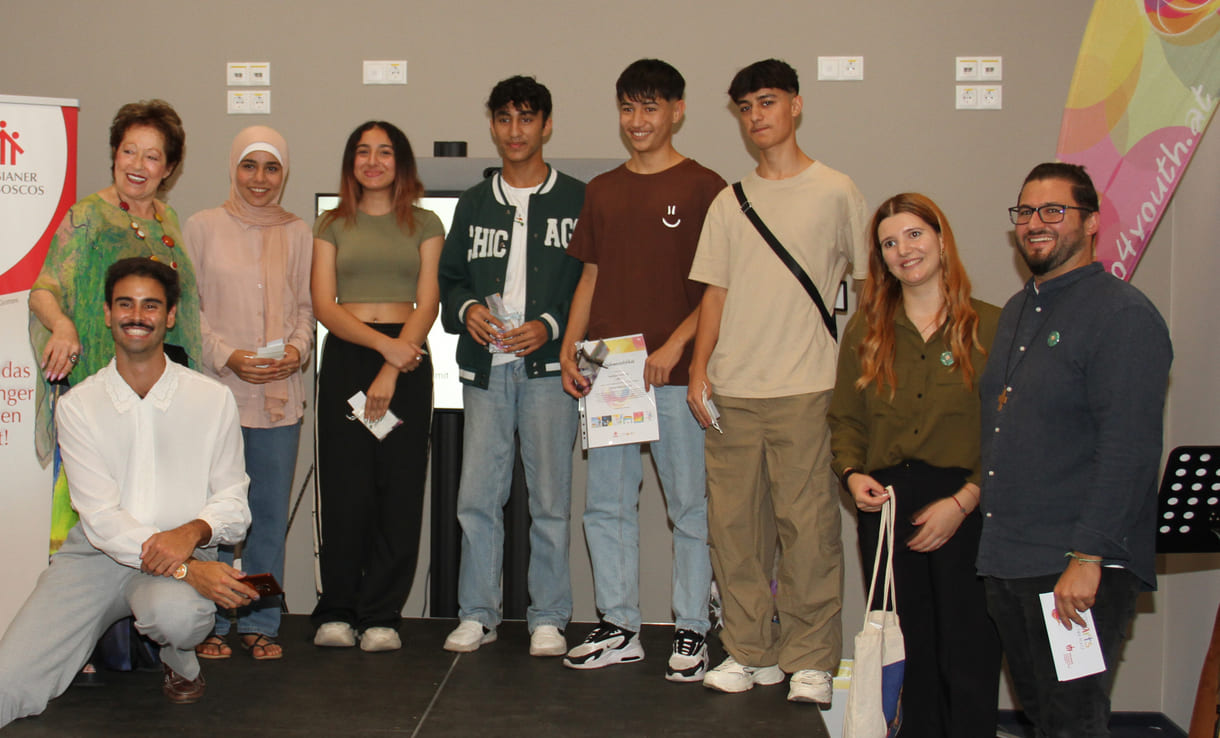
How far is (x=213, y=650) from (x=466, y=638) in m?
0.82

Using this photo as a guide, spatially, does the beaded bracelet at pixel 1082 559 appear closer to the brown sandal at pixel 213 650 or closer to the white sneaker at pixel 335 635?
the white sneaker at pixel 335 635

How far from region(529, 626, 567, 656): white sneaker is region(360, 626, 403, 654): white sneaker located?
17.3 inches

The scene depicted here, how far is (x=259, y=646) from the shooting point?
10.0 ft

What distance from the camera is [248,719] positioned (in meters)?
2.56

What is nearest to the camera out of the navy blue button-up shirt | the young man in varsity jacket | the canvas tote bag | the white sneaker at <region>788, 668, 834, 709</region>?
the navy blue button-up shirt

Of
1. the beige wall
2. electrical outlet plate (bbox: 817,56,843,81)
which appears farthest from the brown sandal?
electrical outlet plate (bbox: 817,56,843,81)

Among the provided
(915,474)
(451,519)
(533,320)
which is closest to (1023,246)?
(915,474)

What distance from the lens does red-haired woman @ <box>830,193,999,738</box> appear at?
7.70ft

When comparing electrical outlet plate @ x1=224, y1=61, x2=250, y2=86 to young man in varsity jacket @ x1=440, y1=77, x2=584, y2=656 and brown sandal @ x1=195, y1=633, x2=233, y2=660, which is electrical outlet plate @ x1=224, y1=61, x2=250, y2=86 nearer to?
young man in varsity jacket @ x1=440, y1=77, x2=584, y2=656

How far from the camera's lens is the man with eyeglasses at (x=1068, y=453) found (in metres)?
1.98

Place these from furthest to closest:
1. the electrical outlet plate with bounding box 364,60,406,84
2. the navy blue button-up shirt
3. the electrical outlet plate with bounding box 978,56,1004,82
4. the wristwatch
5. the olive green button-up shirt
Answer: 1. the electrical outlet plate with bounding box 364,60,406,84
2. the electrical outlet plate with bounding box 978,56,1004,82
3. the wristwatch
4. the olive green button-up shirt
5. the navy blue button-up shirt

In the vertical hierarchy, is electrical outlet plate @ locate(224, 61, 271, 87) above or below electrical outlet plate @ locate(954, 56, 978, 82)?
Answer: below

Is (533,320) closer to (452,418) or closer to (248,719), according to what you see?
(452,418)

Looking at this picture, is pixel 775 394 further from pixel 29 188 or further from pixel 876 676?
pixel 29 188
